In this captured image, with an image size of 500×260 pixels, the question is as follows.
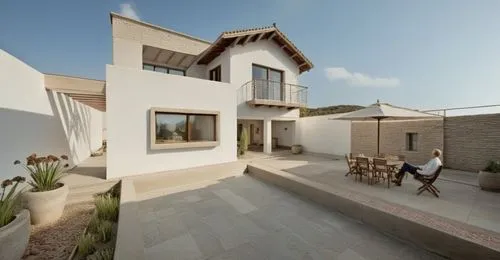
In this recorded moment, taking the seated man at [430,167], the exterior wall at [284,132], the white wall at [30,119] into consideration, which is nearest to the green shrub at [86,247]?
the white wall at [30,119]

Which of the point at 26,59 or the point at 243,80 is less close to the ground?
the point at 243,80

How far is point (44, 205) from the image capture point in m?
4.16

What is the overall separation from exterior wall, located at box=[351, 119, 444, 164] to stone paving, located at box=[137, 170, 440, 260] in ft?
25.9

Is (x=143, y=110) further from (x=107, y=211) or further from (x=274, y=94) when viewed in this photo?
(x=274, y=94)

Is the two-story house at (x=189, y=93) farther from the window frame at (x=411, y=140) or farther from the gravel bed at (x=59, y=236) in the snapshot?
the window frame at (x=411, y=140)

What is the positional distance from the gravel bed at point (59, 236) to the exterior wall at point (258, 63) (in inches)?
345

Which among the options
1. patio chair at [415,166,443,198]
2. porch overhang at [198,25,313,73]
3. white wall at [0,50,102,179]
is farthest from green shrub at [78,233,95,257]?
porch overhang at [198,25,313,73]

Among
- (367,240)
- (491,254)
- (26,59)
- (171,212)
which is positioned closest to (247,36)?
(26,59)

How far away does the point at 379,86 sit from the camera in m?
14.1

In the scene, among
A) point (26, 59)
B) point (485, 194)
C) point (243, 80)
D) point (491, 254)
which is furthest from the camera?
point (243, 80)

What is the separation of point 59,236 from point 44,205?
0.85 m

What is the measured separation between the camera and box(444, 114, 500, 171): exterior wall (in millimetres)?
7871

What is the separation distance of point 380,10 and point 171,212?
1071 cm

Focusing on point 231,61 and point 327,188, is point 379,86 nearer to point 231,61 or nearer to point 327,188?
point 231,61
